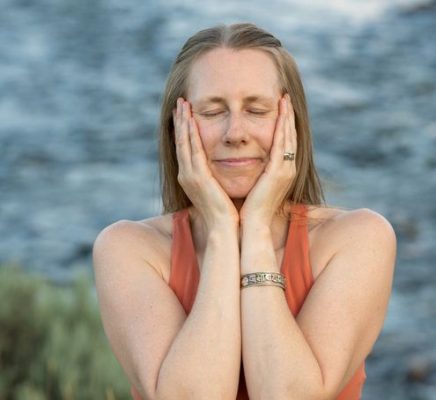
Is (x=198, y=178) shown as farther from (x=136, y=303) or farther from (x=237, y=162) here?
(x=136, y=303)

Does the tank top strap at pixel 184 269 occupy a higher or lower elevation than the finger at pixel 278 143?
lower

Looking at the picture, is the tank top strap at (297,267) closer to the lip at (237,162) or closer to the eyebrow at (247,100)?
the lip at (237,162)

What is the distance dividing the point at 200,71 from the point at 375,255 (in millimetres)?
679

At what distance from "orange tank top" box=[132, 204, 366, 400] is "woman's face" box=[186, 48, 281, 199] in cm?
18

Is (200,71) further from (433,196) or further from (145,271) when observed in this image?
(433,196)

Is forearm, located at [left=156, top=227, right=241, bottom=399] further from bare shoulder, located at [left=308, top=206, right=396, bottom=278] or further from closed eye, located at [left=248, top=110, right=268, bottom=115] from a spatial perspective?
closed eye, located at [left=248, top=110, right=268, bottom=115]

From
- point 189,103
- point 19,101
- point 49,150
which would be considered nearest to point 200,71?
point 189,103

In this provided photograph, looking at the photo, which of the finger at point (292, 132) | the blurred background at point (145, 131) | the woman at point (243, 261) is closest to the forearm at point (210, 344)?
the woman at point (243, 261)

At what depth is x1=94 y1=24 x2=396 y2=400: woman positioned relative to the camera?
277 centimetres

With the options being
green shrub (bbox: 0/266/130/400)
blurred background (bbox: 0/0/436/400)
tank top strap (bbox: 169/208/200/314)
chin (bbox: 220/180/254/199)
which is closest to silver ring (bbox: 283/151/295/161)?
chin (bbox: 220/180/254/199)

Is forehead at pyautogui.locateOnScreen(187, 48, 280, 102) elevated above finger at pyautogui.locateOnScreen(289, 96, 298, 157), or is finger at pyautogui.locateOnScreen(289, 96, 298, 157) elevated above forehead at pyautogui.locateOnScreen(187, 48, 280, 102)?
forehead at pyautogui.locateOnScreen(187, 48, 280, 102)

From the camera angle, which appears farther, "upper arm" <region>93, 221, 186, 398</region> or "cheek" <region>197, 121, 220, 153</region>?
"cheek" <region>197, 121, 220, 153</region>

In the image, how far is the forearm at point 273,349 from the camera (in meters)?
2.72

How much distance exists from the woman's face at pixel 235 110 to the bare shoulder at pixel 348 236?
0.24 metres
